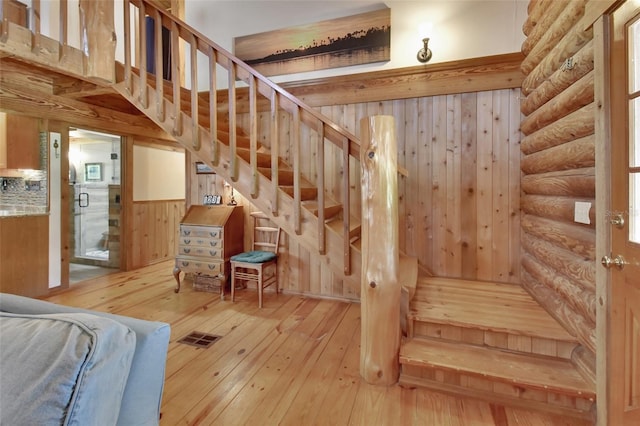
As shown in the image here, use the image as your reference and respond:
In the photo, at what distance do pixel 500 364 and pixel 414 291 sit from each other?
719mm

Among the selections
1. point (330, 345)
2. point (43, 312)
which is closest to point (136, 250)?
point (330, 345)

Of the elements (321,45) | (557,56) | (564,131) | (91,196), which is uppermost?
(321,45)

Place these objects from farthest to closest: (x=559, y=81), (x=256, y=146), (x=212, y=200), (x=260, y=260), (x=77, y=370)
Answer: (x=212, y=200)
(x=260, y=260)
(x=256, y=146)
(x=559, y=81)
(x=77, y=370)

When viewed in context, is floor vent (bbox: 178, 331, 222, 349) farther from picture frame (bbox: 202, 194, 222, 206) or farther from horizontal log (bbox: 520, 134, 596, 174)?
horizontal log (bbox: 520, 134, 596, 174)

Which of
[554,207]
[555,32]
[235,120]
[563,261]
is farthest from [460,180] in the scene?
[235,120]

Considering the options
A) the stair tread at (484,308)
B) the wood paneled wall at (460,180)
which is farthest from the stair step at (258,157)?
the stair tread at (484,308)

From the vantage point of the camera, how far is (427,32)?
2979mm

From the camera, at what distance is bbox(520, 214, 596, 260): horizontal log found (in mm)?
1665

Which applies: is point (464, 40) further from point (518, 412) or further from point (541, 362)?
point (518, 412)

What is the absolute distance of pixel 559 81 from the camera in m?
1.97

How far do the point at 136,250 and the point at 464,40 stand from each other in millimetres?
5237

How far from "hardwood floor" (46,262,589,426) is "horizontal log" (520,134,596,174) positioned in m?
1.48

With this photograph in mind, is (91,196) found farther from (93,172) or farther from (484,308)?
(484,308)

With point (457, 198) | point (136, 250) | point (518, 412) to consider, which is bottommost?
point (518, 412)
